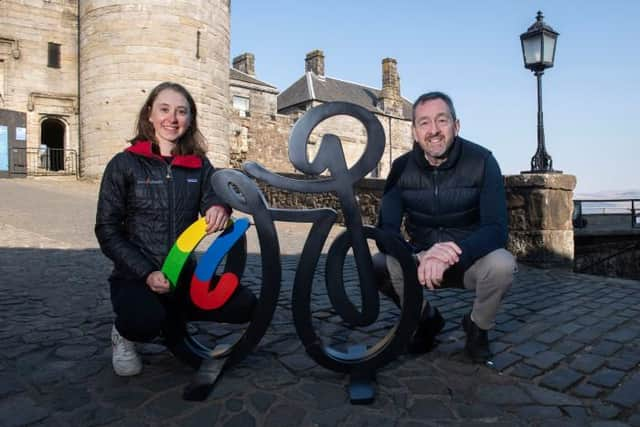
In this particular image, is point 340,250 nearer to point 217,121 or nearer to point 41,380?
point 41,380

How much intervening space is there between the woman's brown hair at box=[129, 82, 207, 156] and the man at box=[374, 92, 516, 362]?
3.79ft

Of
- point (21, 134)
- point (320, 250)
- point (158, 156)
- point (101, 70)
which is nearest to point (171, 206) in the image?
Result: point (158, 156)

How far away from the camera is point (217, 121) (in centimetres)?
1866

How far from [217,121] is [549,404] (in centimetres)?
1773

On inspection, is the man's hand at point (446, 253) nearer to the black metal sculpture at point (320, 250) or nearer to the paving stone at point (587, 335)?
the black metal sculpture at point (320, 250)

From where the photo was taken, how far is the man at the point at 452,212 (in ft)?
8.64

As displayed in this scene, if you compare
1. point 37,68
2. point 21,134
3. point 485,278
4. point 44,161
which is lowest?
point 485,278

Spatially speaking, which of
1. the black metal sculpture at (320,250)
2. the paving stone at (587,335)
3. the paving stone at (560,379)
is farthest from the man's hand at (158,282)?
the paving stone at (587,335)

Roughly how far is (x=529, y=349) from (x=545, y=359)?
17 cm

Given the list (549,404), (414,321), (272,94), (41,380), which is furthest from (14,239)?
(272,94)

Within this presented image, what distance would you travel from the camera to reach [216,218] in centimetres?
236

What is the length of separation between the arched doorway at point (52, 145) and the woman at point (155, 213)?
1928 cm

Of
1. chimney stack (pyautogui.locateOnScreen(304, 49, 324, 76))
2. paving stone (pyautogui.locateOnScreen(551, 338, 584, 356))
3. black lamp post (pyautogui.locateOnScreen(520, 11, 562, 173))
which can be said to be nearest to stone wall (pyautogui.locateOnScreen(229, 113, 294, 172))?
chimney stack (pyautogui.locateOnScreen(304, 49, 324, 76))

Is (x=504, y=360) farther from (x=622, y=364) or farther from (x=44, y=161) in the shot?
(x=44, y=161)
